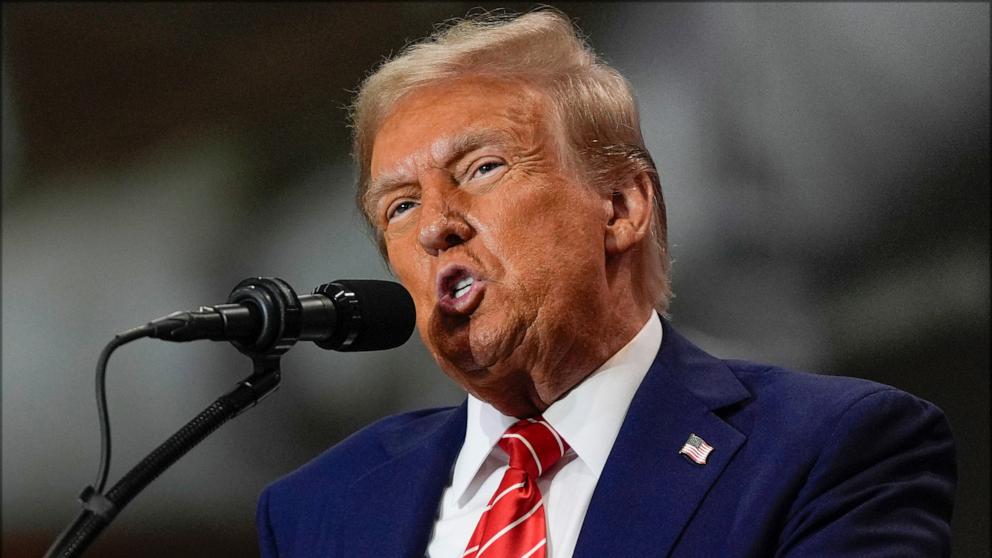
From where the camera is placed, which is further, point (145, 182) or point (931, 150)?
point (145, 182)

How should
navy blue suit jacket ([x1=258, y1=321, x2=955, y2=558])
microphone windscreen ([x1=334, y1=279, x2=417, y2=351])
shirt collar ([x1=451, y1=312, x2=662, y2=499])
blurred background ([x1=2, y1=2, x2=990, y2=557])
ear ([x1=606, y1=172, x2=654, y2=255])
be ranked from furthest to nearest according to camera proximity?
1. blurred background ([x1=2, y1=2, x2=990, y2=557])
2. ear ([x1=606, y1=172, x2=654, y2=255])
3. shirt collar ([x1=451, y1=312, x2=662, y2=499])
4. navy blue suit jacket ([x1=258, y1=321, x2=955, y2=558])
5. microphone windscreen ([x1=334, y1=279, x2=417, y2=351])

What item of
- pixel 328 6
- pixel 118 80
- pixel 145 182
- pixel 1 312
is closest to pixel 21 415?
pixel 1 312

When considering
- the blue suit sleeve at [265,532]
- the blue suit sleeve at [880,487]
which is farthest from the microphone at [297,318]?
the blue suit sleeve at [265,532]

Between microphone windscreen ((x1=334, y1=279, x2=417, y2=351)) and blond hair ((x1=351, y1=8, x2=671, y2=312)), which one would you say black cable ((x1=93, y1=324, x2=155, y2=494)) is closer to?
microphone windscreen ((x1=334, y1=279, x2=417, y2=351))

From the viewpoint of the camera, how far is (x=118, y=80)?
311 cm

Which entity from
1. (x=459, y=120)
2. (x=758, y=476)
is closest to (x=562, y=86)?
(x=459, y=120)

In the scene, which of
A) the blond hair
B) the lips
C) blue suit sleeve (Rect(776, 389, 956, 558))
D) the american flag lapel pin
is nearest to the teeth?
the lips

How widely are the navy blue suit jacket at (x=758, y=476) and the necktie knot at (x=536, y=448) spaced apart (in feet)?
0.46

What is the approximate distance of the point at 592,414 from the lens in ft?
6.50

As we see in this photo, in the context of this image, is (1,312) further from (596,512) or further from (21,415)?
(596,512)

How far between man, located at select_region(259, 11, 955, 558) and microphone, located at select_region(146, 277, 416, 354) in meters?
0.33

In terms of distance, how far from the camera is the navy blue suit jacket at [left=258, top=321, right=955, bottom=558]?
5.52 ft

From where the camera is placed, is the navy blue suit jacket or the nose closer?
the navy blue suit jacket

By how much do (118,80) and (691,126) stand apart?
1.57 m
